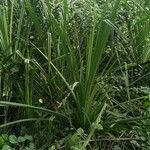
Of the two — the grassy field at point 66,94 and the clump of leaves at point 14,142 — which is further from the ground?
the grassy field at point 66,94

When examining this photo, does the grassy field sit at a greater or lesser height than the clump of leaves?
greater

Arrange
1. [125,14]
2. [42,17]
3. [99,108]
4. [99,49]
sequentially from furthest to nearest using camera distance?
[125,14], [42,17], [99,108], [99,49]

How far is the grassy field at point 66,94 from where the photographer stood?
1821 millimetres

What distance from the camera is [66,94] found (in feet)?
6.48

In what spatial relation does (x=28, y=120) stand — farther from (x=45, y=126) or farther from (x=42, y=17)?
(x=42, y=17)

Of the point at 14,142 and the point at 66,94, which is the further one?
the point at 66,94

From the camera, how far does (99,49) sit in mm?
1785

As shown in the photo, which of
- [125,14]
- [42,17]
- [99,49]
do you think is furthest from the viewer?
[125,14]

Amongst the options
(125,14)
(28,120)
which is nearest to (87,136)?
(28,120)

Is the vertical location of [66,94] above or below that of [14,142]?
above

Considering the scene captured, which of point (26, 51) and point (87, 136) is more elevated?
point (26, 51)

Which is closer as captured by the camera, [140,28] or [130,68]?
[130,68]

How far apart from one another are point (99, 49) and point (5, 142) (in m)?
0.60

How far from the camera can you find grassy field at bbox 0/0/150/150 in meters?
1.82
